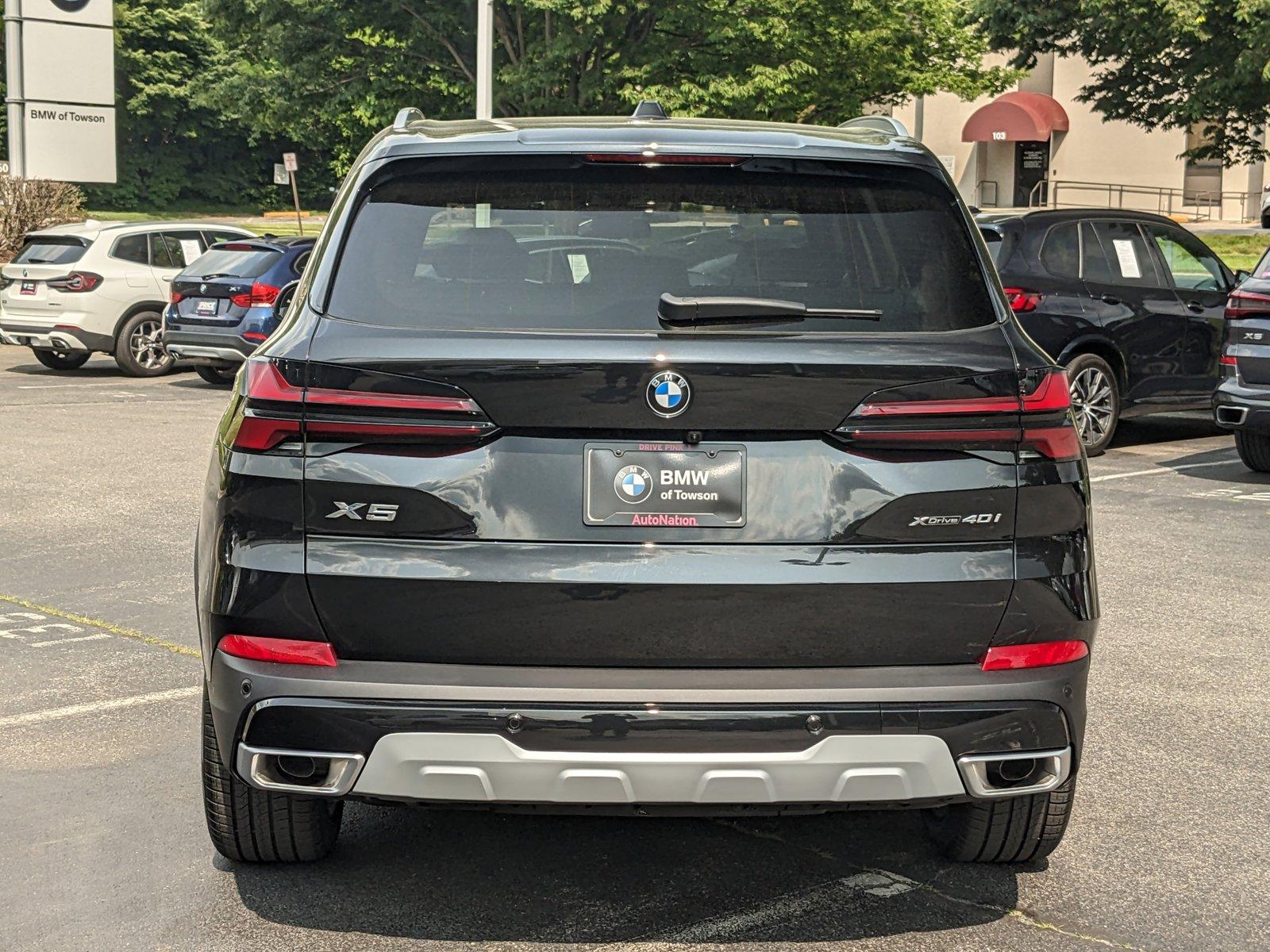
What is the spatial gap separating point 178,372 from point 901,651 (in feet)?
57.7

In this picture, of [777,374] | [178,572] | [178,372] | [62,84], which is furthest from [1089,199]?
[777,374]

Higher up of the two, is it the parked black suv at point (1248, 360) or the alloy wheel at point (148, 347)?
the parked black suv at point (1248, 360)

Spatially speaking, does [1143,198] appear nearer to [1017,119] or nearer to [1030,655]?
[1017,119]

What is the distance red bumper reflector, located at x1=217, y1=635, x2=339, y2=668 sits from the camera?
11.6 ft

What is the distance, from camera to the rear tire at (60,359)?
1992cm

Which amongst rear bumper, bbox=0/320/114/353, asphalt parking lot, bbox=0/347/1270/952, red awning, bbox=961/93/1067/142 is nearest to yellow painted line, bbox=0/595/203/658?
asphalt parking lot, bbox=0/347/1270/952

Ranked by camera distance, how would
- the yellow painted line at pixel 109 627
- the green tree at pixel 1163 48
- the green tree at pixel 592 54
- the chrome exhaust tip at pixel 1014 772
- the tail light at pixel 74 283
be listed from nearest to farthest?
the chrome exhaust tip at pixel 1014 772
the yellow painted line at pixel 109 627
the tail light at pixel 74 283
the green tree at pixel 1163 48
the green tree at pixel 592 54

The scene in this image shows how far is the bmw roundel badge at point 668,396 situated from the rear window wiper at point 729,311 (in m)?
0.17

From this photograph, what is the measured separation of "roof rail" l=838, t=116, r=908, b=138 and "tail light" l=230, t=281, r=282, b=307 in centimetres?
1317

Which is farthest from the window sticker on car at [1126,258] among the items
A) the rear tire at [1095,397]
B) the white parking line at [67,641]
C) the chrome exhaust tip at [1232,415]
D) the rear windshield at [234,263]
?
the rear windshield at [234,263]

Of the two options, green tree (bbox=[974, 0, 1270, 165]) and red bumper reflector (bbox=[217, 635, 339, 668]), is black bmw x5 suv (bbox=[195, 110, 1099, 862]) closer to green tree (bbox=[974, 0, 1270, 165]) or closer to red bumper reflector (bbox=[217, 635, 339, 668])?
red bumper reflector (bbox=[217, 635, 339, 668])

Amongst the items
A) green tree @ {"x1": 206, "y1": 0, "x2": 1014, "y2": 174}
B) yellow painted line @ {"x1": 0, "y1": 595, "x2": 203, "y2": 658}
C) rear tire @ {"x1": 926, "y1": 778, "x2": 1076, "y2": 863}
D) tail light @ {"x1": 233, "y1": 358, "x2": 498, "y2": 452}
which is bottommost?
yellow painted line @ {"x1": 0, "y1": 595, "x2": 203, "y2": 658}

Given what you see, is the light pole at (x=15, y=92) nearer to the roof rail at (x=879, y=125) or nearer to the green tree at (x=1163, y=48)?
the green tree at (x=1163, y=48)

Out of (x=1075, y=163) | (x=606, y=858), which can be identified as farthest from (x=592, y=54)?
(x=606, y=858)
